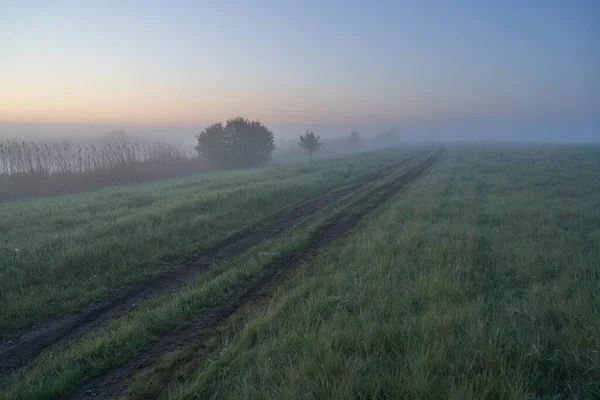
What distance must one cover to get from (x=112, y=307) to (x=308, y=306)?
12.8ft

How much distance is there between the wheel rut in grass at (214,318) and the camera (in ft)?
14.3

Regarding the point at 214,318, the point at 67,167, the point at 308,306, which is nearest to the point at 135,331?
the point at 214,318

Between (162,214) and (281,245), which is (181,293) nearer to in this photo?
(281,245)

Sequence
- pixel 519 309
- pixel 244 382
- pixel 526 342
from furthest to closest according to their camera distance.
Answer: pixel 519 309, pixel 526 342, pixel 244 382

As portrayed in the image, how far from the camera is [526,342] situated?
4.20 metres

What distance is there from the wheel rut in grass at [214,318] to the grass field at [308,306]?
31 millimetres

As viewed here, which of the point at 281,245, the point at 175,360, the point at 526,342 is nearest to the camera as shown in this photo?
the point at 526,342

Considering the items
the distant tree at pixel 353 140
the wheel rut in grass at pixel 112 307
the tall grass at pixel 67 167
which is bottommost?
the wheel rut in grass at pixel 112 307

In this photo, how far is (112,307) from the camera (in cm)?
675

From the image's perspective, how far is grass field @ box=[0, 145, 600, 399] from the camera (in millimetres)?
3879

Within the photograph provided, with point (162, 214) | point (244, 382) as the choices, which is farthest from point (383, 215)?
point (244, 382)

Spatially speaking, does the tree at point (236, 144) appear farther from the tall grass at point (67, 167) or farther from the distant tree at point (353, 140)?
the distant tree at point (353, 140)

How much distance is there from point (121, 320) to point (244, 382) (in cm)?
331

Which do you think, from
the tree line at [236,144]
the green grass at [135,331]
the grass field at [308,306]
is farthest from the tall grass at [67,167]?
the green grass at [135,331]
